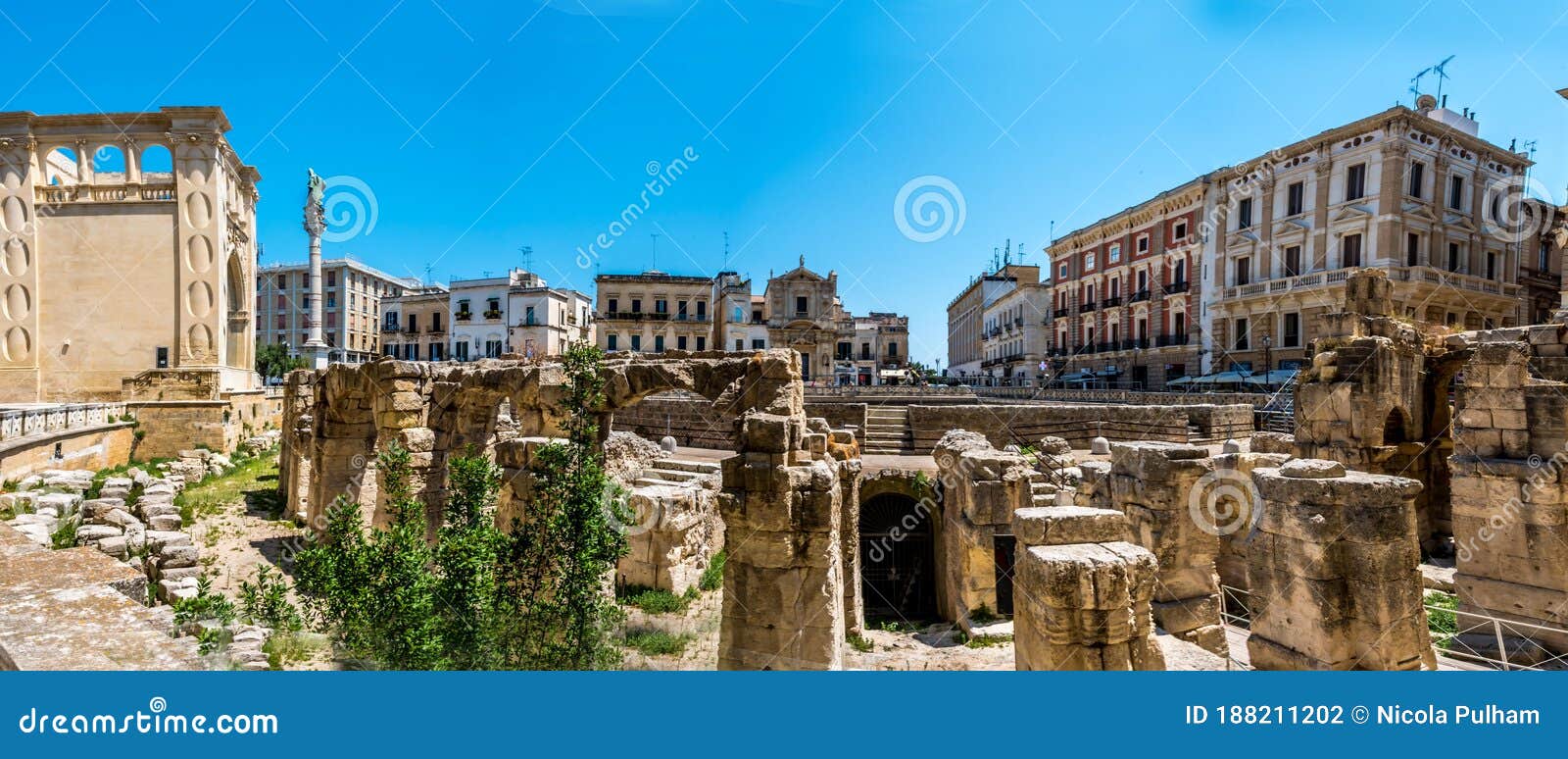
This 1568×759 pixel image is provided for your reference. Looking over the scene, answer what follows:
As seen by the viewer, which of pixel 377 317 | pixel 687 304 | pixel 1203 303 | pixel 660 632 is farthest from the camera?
pixel 377 317

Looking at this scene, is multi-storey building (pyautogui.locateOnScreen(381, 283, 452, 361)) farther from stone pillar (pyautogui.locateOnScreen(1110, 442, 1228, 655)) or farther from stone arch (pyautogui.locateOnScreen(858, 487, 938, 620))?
stone pillar (pyautogui.locateOnScreen(1110, 442, 1228, 655))

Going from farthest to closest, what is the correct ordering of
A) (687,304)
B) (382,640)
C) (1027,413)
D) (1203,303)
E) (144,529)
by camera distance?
(687,304)
(1203,303)
(1027,413)
(144,529)
(382,640)

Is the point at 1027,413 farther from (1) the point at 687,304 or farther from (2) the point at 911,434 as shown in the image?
(1) the point at 687,304

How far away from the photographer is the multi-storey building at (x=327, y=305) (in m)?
60.0

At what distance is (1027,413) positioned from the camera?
2362 centimetres

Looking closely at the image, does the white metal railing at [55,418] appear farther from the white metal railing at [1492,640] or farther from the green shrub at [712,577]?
the white metal railing at [1492,640]

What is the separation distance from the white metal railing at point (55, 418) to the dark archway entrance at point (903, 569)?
58.2 feet

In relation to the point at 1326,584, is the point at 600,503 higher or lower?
higher

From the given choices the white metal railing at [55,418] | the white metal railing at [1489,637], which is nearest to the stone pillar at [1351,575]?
the white metal railing at [1489,637]

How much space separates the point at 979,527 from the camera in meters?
11.8

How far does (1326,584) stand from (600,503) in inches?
244

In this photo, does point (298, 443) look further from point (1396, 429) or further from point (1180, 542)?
point (1396, 429)

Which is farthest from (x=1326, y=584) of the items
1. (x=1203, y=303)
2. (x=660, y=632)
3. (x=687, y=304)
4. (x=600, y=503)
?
(x=687, y=304)

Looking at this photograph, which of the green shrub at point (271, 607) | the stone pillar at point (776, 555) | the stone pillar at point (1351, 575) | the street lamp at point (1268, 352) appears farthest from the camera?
the street lamp at point (1268, 352)
